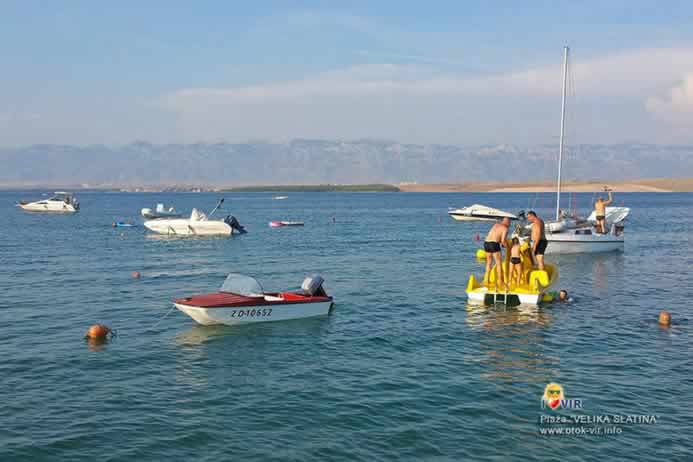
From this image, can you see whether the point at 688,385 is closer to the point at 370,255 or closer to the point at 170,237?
the point at 370,255

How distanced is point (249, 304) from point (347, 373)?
19.4 ft

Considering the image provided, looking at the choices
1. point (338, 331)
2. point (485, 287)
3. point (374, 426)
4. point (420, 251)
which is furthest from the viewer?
point (420, 251)

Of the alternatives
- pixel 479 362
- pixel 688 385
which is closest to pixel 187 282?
pixel 479 362

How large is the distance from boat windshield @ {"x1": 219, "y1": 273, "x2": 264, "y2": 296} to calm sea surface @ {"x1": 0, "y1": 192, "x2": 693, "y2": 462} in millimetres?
1304

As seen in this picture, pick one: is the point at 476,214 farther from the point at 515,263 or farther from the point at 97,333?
the point at 97,333

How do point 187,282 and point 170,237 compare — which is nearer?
point 187,282

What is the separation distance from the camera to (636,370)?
Result: 17.1 m

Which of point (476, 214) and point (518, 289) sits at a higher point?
point (476, 214)

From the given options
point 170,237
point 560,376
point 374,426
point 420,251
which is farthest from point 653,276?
point 170,237

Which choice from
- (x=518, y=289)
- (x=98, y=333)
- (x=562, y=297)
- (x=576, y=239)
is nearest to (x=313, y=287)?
(x=98, y=333)

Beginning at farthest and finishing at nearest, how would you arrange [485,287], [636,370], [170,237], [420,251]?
[170,237] → [420,251] → [485,287] → [636,370]

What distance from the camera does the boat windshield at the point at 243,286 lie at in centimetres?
2223

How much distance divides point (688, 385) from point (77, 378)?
15.9 m

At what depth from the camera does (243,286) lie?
22422mm
